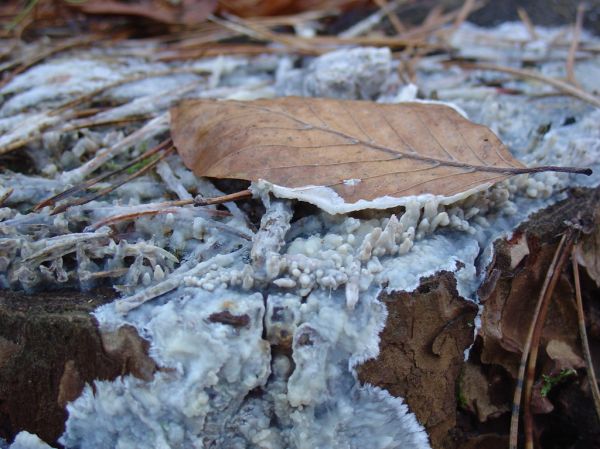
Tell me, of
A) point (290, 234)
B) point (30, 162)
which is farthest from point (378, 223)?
point (30, 162)

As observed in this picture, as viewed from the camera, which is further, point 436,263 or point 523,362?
point 523,362

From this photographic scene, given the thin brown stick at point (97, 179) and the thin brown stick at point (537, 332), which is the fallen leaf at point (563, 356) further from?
the thin brown stick at point (97, 179)

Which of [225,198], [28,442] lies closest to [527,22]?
[225,198]

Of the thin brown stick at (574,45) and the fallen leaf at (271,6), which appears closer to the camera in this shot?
the thin brown stick at (574,45)

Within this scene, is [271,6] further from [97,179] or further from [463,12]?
[97,179]

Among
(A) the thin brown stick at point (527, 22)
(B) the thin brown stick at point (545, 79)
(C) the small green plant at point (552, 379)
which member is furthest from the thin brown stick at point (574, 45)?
(C) the small green plant at point (552, 379)

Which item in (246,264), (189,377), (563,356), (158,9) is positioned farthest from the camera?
(158,9)

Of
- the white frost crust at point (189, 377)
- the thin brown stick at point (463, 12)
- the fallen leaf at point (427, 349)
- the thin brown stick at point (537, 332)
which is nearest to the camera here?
the white frost crust at point (189, 377)
